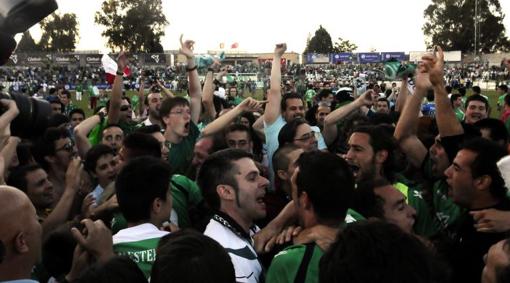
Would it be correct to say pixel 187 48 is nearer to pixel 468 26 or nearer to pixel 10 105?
pixel 10 105

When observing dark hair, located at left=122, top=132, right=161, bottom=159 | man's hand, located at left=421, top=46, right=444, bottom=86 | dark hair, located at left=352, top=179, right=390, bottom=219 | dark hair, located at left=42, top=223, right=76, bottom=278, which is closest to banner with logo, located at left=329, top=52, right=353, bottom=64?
man's hand, located at left=421, top=46, right=444, bottom=86

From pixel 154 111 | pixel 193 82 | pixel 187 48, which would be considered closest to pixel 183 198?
pixel 193 82

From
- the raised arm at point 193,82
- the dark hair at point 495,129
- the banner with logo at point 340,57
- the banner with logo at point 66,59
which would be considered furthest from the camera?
the banner with logo at point 340,57

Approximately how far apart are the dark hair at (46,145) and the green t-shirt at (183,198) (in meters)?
2.13

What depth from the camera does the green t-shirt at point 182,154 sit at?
5.95 meters

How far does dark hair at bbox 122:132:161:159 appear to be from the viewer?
5.02m

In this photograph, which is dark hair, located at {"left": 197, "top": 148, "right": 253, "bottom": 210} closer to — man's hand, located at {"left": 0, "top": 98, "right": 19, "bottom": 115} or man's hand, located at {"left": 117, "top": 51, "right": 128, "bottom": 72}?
man's hand, located at {"left": 0, "top": 98, "right": 19, "bottom": 115}

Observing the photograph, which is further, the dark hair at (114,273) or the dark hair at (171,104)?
the dark hair at (171,104)

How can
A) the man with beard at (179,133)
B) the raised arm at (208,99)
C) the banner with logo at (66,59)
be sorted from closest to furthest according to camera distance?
the man with beard at (179,133) → the raised arm at (208,99) → the banner with logo at (66,59)

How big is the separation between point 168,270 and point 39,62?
80721 millimetres

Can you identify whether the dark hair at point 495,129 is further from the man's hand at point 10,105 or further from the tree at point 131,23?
the tree at point 131,23

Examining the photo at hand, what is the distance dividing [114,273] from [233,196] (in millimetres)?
1495

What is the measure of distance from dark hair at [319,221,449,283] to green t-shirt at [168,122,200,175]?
157 inches

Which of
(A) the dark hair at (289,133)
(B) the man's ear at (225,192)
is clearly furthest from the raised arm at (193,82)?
(B) the man's ear at (225,192)
